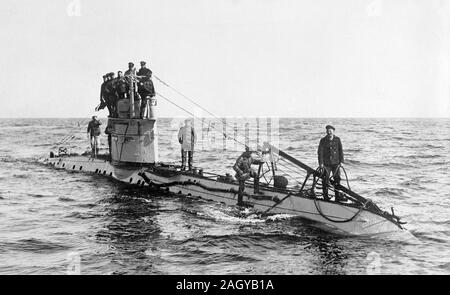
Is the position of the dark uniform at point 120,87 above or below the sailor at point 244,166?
above

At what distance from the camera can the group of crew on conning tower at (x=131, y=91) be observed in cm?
2100

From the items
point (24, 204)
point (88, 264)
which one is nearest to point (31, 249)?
point (88, 264)

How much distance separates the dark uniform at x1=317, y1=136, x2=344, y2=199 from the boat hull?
80 centimetres

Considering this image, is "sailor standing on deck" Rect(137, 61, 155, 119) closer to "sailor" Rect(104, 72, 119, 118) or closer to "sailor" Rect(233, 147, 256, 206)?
"sailor" Rect(104, 72, 119, 118)

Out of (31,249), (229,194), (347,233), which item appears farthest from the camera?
(229,194)

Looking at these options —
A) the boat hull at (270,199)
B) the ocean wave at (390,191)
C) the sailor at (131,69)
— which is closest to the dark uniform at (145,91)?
the sailor at (131,69)

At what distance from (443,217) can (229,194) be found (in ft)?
24.3

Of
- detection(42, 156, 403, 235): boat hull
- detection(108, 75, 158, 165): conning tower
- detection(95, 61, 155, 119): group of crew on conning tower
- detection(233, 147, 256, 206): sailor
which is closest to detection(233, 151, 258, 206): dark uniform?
detection(233, 147, 256, 206): sailor

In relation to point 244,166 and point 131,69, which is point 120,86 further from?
point 244,166

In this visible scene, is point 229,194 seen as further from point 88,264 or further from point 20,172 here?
point 20,172

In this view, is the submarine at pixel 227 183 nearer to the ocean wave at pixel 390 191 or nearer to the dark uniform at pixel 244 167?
the dark uniform at pixel 244 167

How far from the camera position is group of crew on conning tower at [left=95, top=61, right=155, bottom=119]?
21000 millimetres

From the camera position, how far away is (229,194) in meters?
17.0

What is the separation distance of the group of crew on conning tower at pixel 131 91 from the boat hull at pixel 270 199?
2694mm
